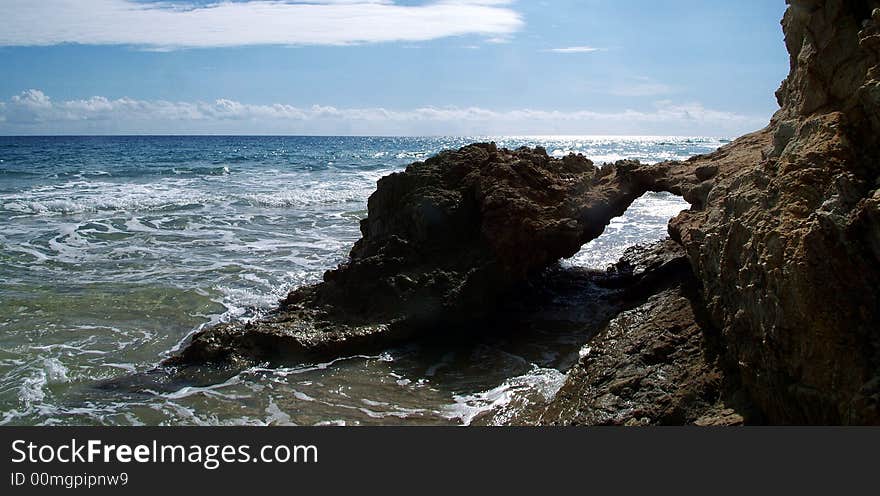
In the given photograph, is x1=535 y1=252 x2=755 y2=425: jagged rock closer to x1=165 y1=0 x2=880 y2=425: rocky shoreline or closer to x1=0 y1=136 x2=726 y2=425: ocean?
x1=165 y1=0 x2=880 y2=425: rocky shoreline

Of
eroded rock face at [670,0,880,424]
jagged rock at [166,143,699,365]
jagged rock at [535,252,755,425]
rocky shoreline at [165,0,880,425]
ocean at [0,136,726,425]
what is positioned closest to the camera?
eroded rock face at [670,0,880,424]

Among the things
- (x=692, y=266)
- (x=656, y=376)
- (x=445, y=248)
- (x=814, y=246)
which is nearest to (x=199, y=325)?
(x=445, y=248)

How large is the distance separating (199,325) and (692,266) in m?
5.81

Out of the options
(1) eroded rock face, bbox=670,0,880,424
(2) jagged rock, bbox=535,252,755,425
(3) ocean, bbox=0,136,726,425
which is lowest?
(3) ocean, bbox=0,136,726,425

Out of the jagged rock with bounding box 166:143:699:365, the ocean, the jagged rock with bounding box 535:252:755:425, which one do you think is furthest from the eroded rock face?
the jagged rock with bounding box 166:143:699:365

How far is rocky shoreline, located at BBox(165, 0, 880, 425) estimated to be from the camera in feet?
11.1

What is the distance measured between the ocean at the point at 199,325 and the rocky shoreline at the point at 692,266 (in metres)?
0.53

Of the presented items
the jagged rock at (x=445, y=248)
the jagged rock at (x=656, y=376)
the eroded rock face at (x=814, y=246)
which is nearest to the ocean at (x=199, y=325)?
the jagged rock at (x=445, y=248)

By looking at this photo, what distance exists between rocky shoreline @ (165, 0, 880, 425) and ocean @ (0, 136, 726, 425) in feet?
1.74

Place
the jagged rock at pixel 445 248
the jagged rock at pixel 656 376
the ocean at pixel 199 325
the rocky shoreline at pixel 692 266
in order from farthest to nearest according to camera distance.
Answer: the jagged rock at pixel 445 248
the ocean at pixel 199 325
the jagged rock at pixel 656 376
the rocky shoreline at pixel 692 266

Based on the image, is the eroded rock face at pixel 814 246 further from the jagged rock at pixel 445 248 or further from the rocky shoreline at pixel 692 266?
the jagged rock at pixel 445 248

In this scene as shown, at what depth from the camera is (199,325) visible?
7.96 meters

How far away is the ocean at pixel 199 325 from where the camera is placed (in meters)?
5.70

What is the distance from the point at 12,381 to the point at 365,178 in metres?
23.4
